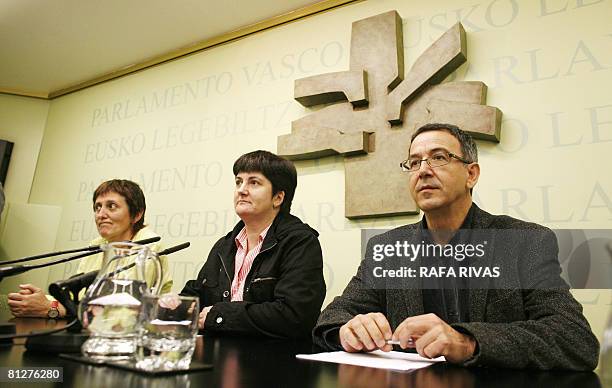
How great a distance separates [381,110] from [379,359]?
1.45 m

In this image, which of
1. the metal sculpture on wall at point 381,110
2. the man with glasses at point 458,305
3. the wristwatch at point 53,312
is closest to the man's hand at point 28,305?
the wristwatch at point 53,312

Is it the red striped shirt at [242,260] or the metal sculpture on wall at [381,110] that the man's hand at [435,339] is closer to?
the red striped shirt at [242,260]

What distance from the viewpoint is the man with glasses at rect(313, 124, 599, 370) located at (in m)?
0.91

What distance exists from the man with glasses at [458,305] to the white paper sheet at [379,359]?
24 millimetres

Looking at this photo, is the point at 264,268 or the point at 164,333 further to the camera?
the point at 264,268

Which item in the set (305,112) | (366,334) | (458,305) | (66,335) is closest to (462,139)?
(458,305)

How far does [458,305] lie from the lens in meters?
1.31

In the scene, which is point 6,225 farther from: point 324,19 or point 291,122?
point 324,19

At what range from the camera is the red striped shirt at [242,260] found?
5.80 feet

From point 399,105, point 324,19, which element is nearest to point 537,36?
point 399,105

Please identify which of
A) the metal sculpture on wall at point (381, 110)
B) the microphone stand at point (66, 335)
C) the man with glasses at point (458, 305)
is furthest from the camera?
the metal sculpture on wall at point (381, 110)

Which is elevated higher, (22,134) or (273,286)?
(22,134)

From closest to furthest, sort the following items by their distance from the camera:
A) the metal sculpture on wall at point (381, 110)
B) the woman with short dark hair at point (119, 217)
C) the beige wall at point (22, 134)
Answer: the metal sculpture on wall at point (381, 110), the woman with short dark hair at point (119, 217), the beige wall at point (22, 134)

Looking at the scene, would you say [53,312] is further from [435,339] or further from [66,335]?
[435,339]
